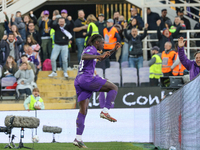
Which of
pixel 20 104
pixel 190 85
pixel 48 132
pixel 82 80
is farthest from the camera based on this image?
pixel 20 104

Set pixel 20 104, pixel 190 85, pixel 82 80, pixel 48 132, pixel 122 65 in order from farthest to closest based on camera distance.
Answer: pixel 122 65, pixel 20 104, pixel 48 132, pixel 82 80, pixel 190 85

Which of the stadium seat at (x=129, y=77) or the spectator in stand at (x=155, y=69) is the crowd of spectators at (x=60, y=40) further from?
the stadium seat at (x=129, y=77)

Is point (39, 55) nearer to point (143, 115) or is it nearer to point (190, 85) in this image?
point (143, 115)

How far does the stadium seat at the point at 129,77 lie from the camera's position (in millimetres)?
15531

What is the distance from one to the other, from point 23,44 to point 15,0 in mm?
4730

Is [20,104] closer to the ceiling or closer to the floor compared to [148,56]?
closer to the floor

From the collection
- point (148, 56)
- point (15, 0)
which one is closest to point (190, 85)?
point (148, 56)

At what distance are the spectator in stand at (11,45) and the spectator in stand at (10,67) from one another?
1.50 feet

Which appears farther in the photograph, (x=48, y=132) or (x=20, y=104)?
(x=20, y=104)

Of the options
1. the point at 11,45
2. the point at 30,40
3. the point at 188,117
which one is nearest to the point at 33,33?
the point at 30,40

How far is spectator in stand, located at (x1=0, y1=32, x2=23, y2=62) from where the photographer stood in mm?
16312

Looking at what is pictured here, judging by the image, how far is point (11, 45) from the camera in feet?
53.7

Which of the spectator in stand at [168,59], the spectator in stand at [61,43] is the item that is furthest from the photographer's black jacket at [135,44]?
the spectator in stand at [61,43]

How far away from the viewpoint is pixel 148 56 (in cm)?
1880
